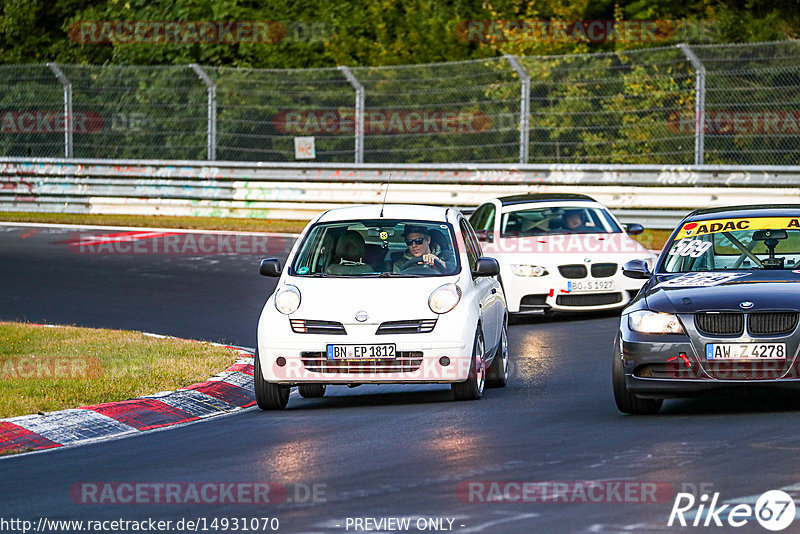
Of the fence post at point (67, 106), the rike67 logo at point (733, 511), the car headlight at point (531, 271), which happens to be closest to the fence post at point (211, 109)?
the fence post at point (67, 106)

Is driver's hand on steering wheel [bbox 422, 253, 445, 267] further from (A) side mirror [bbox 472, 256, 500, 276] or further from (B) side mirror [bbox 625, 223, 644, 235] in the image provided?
(B) side mirror [bbox 625, 223, 644, 235]

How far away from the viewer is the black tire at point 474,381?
10.7 metres

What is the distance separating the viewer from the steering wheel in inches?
443

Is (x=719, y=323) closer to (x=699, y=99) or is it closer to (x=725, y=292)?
(x=725, y=292)

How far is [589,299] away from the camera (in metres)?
16.5

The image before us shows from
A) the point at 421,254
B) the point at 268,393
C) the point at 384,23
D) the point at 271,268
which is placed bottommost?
the point at 268,393

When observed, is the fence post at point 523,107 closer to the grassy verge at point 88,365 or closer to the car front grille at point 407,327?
the grassy verge at point 88,365

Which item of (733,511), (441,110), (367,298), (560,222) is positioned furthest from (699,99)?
(733,511)

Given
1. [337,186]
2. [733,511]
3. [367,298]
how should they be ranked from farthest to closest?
[337,186] < [367,298] < [733,511]

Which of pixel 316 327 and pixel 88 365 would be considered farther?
pixel 88 365

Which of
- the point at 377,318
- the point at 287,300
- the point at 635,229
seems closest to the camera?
the point at 377,318

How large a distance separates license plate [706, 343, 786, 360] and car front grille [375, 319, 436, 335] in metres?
2.06

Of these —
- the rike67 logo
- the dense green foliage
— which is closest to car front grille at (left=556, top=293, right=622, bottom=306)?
the rike67 logo

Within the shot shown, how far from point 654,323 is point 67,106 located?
21.4 m
